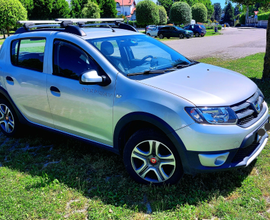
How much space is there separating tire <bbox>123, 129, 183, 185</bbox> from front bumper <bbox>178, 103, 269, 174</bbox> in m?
0.17

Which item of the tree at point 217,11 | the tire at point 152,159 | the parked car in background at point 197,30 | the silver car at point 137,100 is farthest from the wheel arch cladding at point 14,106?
the tree at point 217,11

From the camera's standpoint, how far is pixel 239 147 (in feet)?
9.50

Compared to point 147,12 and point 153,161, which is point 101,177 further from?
point 147,12

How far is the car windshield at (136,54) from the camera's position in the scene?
3580 millimetres

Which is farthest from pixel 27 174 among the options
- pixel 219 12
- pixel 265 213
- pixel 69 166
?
pixel 219 12

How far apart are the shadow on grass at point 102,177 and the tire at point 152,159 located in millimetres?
119

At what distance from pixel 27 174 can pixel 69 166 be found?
0.54m

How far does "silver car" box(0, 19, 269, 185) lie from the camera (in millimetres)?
2879

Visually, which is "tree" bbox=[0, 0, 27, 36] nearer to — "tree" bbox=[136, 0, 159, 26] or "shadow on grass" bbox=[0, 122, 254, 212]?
"tree" bbox=[136, 0, 159, 26]

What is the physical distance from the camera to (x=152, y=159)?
3213mm

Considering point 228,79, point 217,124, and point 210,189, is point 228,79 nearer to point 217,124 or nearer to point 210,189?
point 217,124

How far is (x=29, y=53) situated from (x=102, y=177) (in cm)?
218

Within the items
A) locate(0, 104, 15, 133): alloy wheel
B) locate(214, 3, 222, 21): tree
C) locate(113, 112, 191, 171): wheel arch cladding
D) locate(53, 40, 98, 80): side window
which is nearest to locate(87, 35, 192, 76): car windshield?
locate(53, 40, 98, 80): side window

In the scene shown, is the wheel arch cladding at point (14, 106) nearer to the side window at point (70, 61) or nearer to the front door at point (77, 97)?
the front door at point (77, 97)
